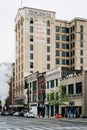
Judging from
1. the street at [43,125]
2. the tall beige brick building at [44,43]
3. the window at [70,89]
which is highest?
the tall beige brick building at [44,43]

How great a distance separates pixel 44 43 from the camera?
123125 millimetres

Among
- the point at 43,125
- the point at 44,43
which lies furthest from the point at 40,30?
the point at 43,125

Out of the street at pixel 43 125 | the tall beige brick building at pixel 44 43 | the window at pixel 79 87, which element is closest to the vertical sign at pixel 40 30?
the tall beige brick building at pixel 44 43

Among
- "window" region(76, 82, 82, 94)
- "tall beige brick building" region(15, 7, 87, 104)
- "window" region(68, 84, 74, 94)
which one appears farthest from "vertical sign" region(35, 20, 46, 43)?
"window" region(76, 82, 82, 94)

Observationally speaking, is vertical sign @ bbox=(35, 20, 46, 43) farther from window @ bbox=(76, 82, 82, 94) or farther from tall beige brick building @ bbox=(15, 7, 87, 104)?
window @ bbox=(76, 82, 82, 94)

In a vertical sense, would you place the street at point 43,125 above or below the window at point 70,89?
below

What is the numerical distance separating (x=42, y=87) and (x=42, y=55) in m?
23.5

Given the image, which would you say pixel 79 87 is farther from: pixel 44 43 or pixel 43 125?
pixel 44 43

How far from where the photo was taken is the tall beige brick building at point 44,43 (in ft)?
398

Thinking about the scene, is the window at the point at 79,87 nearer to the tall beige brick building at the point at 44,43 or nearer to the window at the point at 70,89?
the window at the point at 70,89

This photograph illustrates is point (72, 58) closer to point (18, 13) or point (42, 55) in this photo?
point (42, 55)

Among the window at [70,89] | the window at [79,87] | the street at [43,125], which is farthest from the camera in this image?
the window at [70,89]

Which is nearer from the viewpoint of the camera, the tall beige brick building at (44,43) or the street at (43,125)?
the street at (43,125)

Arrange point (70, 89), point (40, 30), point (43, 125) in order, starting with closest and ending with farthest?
point (43, 125) < point (70, 89) < point (40, 30)
